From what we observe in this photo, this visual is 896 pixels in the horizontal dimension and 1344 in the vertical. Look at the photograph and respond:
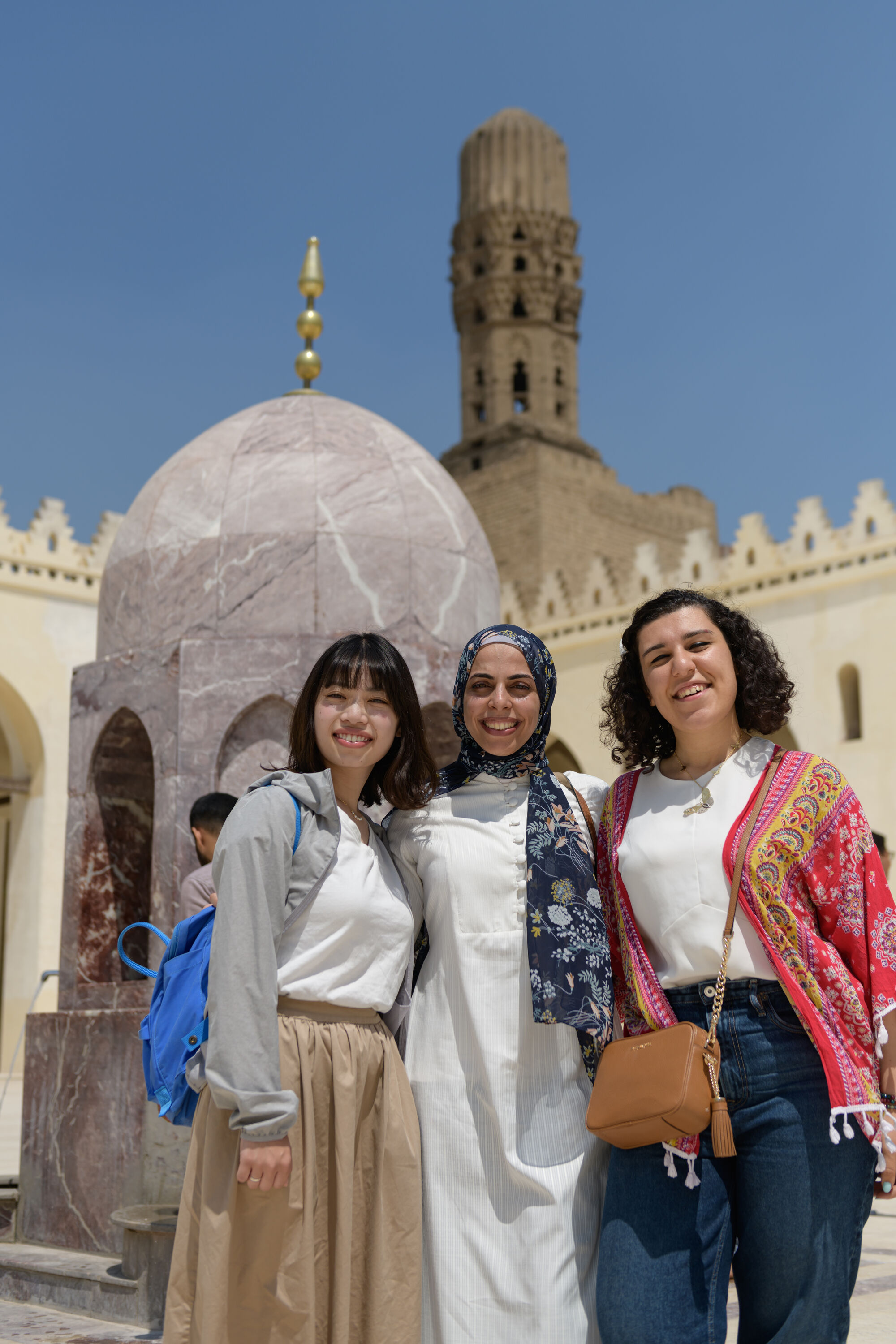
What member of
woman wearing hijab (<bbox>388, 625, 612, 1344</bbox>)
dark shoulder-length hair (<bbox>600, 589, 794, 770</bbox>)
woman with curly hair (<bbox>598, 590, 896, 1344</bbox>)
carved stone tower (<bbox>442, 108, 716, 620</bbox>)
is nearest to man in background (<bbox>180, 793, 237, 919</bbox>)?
woman wearing hijab (<bbox>388, 625, 612, 1344</bbox>)

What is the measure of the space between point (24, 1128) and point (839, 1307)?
11.5 ft

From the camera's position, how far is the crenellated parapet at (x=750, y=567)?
1519cm

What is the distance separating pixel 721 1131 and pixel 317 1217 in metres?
0.65

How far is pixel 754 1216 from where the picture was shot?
78.4 inches

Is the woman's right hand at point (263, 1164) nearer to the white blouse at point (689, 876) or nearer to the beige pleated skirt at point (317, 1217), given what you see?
the beige pleated skirt at point (317, 1217)

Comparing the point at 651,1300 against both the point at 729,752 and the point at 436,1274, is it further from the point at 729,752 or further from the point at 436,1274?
the point at 729,752

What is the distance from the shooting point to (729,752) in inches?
89.0

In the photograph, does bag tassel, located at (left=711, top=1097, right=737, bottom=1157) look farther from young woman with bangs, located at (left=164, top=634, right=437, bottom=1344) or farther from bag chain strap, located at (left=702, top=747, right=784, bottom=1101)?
young woman with bangs, located at (left=164, top=634, right=437, bottom=1344)

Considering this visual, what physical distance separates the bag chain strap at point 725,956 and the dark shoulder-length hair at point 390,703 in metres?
0.59

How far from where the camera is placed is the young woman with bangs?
2020mm


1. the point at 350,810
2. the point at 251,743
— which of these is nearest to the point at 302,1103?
the point at 350,810

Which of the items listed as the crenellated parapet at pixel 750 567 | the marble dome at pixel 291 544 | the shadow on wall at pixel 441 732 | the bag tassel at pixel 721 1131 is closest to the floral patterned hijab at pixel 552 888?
the bag tassel at pixel 721 1131

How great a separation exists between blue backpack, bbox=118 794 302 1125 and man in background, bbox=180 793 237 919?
1.54 m

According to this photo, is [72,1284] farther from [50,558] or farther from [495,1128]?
[50,558]
